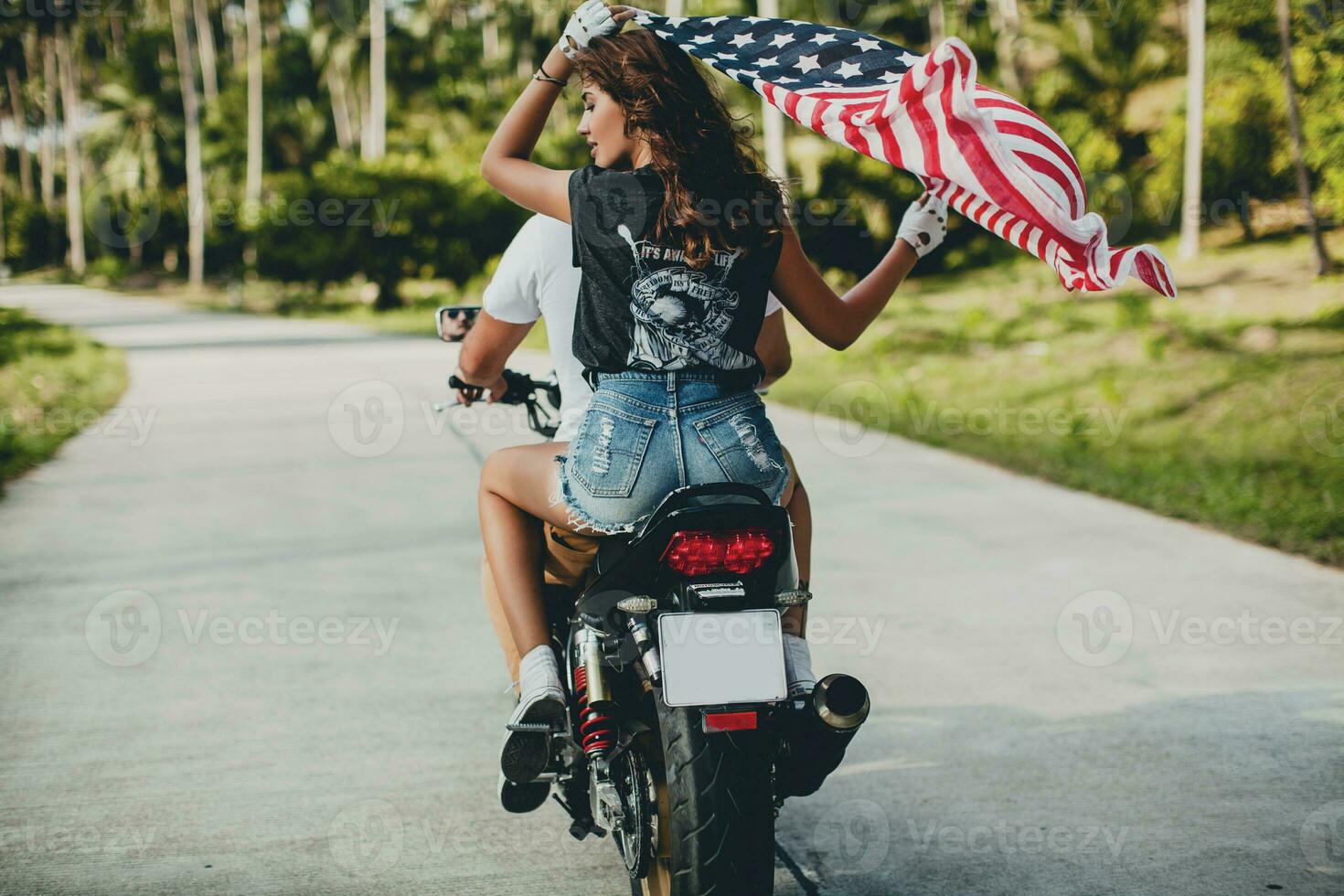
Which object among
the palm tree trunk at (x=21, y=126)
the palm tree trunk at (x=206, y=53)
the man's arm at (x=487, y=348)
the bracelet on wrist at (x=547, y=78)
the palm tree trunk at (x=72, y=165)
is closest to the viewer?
the bracelet on wrist at (x=547, y=78)

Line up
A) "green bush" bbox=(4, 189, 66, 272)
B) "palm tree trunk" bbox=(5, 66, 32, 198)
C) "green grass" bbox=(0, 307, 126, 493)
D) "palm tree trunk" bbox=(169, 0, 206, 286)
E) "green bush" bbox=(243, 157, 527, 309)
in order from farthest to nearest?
"palm tree trunk" bbox=(5, 66, 32, 198)
"green bush" bbox=(4, 189, 66, 272)
"palm tree trunk" bbox=(169, 0, 206, 286)
"green bush" bbox=(243, 157, 527, 309)
"green grass" bbox=(0, 307, 126, 493)

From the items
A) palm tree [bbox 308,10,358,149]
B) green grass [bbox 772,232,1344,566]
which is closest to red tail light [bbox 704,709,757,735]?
green grass [bbox 772,232,1344,566]

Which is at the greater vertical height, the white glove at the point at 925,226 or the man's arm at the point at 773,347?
the white glove at the point at 925,226

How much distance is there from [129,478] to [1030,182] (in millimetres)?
7611

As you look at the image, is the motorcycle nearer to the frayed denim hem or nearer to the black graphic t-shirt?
the frayed denim hem

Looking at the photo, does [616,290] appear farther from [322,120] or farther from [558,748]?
[322,120]

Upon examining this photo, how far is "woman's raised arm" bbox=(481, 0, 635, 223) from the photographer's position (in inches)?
106

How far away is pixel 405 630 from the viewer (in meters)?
5.52

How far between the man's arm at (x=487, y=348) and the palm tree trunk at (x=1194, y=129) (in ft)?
59.4

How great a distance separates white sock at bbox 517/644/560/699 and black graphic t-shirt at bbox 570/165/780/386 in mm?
645

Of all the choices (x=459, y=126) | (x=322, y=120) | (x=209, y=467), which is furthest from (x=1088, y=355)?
(x=322, y=120)

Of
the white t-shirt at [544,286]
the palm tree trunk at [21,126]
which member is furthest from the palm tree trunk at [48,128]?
the white t-shirt at [544,286]

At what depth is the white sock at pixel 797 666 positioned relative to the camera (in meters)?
2.79

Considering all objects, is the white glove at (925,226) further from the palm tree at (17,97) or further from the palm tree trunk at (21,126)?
the palm tree trunk at (21,126)
